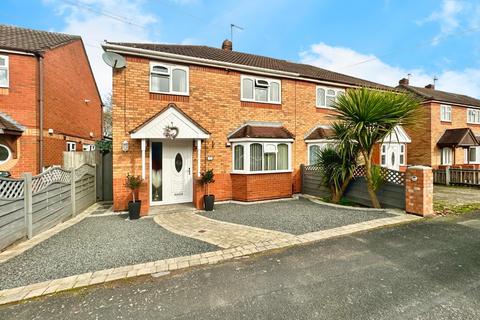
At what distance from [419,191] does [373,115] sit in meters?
2.64

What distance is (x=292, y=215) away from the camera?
7102 mm

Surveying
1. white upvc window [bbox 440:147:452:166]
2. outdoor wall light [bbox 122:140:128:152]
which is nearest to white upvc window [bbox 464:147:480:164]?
white upvc window [bbox 440:147:452:166]

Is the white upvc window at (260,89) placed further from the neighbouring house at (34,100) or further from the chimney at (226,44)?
the neighbouring house at (34,100)

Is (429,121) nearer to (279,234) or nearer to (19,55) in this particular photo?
(279,234)

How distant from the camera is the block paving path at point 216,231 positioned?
509 cm

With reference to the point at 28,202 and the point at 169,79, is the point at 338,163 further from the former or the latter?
the point at 28,202

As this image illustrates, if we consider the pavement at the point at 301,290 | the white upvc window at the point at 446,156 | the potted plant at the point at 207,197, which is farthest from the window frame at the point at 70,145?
the white upvc window at the point at 446,156

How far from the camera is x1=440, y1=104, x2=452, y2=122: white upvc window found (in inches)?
698

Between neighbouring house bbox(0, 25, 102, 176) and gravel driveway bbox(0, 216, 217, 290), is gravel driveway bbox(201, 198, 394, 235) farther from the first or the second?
neighbouring house bbox(0, 25, 102, 176)

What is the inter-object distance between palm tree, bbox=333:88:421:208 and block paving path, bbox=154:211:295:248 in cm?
435

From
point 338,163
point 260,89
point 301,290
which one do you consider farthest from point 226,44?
point 301,290

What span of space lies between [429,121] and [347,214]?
15436 mm

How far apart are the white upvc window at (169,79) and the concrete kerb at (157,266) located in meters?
6.46

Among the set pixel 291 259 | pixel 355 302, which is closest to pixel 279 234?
pixel 291 259
